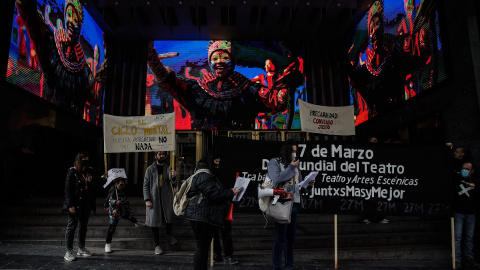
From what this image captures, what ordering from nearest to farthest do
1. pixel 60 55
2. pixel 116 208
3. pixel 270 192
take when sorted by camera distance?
pixel 270 192 → pixel 116 208 → pixel 60 55

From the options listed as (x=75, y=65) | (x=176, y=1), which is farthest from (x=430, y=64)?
(x=75, y=65)

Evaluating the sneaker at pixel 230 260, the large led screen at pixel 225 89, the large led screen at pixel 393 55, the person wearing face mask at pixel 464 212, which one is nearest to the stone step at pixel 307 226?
the sneaker at pixel 230 260

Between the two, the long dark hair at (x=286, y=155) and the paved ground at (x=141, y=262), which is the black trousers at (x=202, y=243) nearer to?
the long dark hair at (x=286, y=155)

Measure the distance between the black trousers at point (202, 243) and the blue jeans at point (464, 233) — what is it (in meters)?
4.47

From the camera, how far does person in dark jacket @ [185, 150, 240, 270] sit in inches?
166

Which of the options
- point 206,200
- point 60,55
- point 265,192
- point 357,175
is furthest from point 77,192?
point 60,55

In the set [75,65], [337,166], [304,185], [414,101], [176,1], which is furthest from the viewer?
[176,1]

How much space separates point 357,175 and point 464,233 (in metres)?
2.21

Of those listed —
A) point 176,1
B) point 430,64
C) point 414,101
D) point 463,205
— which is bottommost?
point 463,205

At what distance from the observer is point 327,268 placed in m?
5.97

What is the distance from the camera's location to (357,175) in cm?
598

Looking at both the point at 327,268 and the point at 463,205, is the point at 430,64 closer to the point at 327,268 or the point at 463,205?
the point at 463,205

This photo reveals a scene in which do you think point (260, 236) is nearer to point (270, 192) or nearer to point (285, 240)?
point (285, 240)

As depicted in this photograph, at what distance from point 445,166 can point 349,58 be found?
10.3 meters
